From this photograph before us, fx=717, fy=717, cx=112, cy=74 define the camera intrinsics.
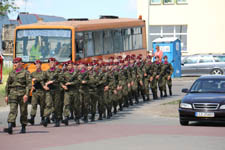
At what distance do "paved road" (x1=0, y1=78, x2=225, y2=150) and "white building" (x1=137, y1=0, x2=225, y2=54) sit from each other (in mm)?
37398

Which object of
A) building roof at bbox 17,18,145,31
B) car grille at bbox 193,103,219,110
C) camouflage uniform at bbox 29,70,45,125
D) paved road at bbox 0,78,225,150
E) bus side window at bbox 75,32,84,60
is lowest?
paved road at bbox 0,78,225,150

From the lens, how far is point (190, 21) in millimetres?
57844

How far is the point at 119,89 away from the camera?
23.4 m

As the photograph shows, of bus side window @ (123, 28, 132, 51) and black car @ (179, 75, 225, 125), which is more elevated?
bus side window @ (123, 28, 132, 51)

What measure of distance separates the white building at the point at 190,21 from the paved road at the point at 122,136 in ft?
123

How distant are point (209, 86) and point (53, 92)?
431cm

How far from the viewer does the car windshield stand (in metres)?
19.5

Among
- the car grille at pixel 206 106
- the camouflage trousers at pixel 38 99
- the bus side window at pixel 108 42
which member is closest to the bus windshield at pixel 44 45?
the bus side window at pixel 108 42

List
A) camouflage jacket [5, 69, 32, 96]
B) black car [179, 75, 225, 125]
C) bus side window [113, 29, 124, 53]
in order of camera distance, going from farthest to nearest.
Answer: bus side window [113, 29, 124, 53]
black car [179, 75, 225, 125]
camouflage jacket [5, 69, 32, 96]

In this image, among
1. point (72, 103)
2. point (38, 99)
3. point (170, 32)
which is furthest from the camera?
point (170, 32)

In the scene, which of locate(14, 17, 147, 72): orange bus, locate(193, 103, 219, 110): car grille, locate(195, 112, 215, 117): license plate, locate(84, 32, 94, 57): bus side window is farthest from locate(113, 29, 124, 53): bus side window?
locate(195, 112, 215, 117): license plate

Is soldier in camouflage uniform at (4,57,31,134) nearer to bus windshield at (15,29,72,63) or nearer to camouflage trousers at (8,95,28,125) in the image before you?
camouflage trousers at (8,95,28,125)

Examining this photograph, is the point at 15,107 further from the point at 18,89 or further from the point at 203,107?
the point at 203,107

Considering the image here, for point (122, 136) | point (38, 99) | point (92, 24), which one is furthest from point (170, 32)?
point (122, 136)
